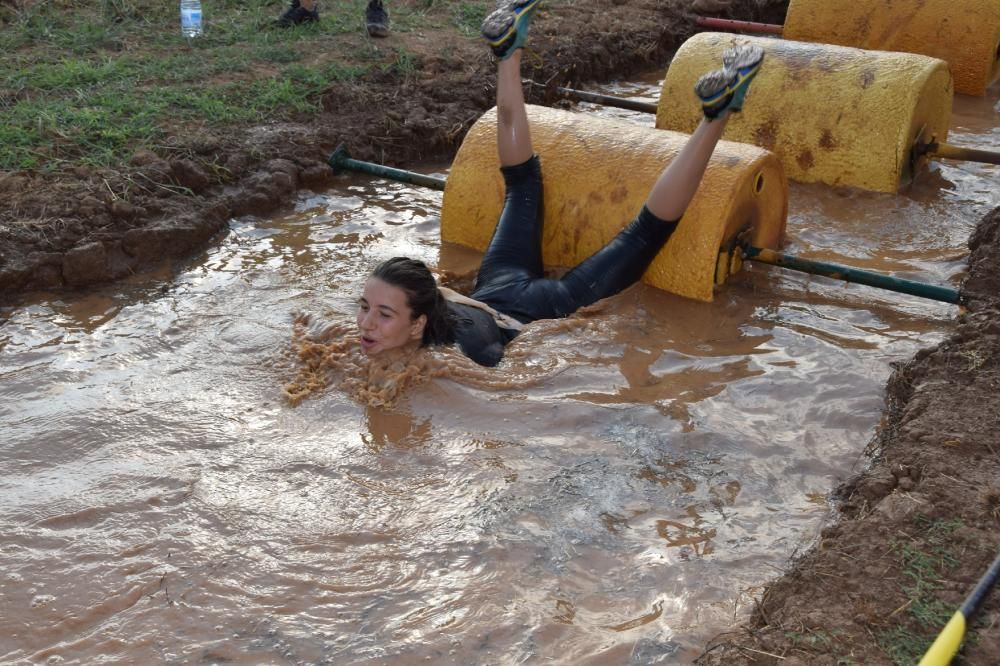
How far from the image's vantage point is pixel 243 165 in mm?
5949

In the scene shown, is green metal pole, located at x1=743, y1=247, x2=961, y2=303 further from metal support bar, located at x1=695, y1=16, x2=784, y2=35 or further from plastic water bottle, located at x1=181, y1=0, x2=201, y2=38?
plastic water bottle, located at x1=181, y1=0, x2=201, y2=38

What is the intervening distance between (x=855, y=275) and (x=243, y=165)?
11.4 ft

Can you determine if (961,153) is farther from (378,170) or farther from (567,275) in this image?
(378,170)

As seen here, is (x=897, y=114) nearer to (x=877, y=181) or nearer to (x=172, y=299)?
(x=877, y=181)

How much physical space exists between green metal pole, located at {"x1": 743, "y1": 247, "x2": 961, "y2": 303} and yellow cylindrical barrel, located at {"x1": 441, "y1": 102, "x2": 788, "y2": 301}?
0.19 meters

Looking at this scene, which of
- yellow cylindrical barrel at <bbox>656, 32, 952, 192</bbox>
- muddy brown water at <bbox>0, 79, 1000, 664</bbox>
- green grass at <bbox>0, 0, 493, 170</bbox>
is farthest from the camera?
yellow cylindrical barrel at <bbox>656, 32, 952, 192</bbox>

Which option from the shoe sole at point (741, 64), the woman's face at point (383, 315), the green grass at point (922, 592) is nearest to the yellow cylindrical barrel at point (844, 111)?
the shoe sole at point (741, 64)

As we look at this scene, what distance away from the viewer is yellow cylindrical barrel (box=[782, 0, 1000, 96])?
25.3 ft

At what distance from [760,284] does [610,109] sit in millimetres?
3461

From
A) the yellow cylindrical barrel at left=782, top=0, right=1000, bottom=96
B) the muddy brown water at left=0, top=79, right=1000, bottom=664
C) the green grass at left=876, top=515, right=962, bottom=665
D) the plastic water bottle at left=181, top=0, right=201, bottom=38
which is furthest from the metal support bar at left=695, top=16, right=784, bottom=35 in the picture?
the green grass at left=876, top=515, right=962, bottom=665

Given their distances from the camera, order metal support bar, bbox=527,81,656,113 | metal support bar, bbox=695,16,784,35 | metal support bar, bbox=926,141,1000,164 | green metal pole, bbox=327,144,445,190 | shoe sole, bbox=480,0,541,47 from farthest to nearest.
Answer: metal support bar, bbox=695,16,784,35 < metal support bar, bbox=527,81,656,113 < metal support bar, bbox=926,141,1000,164 < green metal pole, bbox=327,144,445,190 < shoe sole, bbox=480,0,541,47

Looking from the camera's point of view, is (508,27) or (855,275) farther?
(508,27)

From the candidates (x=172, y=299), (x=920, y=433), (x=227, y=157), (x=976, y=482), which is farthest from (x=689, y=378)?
(x=227, y=157)

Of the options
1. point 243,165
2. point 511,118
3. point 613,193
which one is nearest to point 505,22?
point 511,118
